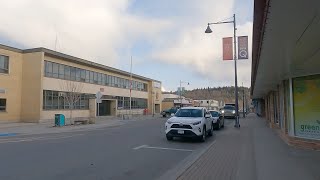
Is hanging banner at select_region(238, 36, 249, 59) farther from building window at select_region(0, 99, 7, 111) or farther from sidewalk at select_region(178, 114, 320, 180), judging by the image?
building window at select_region(0, 99, 7, 111)

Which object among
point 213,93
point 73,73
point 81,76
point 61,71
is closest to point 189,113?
point 61,71

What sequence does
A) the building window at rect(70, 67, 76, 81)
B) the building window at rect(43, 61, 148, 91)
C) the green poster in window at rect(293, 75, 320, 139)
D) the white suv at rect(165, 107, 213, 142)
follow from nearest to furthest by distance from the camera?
the green poster in window at rect(293, 75, 320, 139) → the white suv at rect(165, 107, 213, 142) → the building window at rect(43, 61, 148, 91) → the building window at rect(70, 67, 76, 81)

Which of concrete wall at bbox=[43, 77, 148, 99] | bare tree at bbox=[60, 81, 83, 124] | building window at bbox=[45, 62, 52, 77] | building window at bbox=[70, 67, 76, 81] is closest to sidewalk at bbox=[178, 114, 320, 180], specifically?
concrete wall at bbox=[43, 77, 148, 99]

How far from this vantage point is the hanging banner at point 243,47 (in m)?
20.9

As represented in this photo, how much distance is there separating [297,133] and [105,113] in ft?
155

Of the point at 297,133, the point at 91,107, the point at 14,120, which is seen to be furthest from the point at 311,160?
the point at 91,107

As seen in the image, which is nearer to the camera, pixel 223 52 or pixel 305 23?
pixel 305 23

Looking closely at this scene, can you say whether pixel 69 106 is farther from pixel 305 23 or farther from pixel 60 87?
pixel 305 23

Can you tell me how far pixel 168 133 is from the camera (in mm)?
16922

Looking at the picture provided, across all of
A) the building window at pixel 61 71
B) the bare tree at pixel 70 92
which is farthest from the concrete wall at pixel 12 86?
the bare tree at pixel 70 92

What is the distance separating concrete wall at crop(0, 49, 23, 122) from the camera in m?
35.8

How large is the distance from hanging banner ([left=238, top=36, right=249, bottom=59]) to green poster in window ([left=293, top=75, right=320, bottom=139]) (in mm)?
6825

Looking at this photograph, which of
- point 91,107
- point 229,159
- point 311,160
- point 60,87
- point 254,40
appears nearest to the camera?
point 254,40

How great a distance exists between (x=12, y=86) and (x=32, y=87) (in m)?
2.14
